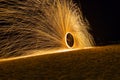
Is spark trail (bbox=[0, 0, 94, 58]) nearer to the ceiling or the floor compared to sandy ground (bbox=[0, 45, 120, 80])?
nearer to the ceiling

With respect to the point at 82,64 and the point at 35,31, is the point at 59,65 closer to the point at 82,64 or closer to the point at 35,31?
the point at 82,64

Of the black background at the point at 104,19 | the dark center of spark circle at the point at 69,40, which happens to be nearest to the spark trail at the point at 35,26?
the dark center of spark circle at the point at 69,40

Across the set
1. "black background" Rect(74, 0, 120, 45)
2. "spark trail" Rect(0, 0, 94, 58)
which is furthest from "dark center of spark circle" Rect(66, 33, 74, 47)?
"black background" Rect(74, 0, 120, 45)

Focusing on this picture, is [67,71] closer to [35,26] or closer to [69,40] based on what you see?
[35,26]

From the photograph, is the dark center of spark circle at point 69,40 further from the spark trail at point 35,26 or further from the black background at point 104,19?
the black background at point 104,19

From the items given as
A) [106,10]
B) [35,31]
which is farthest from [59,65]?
[106,10]

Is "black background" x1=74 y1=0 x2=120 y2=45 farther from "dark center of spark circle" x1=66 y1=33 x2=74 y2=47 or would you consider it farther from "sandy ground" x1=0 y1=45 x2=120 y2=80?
"sandy ground" x1=0 y1=45 x2=120 y2=80
